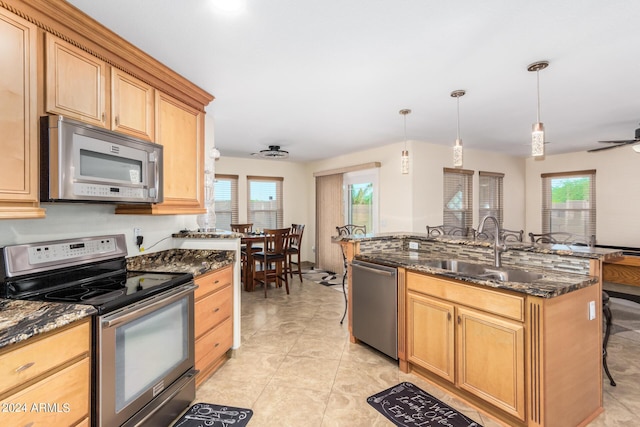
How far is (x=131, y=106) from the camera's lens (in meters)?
2.11

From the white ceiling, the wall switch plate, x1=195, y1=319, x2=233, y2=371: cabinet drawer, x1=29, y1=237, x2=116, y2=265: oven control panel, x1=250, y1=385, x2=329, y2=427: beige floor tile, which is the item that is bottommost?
x1=250, y1=385, x2=329, y2=427: beige floor tile

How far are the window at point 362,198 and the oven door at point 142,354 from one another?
13.1ft

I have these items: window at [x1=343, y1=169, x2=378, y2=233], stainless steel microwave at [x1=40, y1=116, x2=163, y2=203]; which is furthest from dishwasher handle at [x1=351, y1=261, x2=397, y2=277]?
window at [x1=343, y1=169, x2=378, y2=233]

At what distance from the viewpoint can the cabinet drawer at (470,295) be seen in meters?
1.80

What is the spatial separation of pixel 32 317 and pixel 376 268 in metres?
2.25

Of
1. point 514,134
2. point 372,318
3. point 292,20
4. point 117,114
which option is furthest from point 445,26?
point 514,134

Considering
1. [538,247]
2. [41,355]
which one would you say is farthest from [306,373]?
[538,247]

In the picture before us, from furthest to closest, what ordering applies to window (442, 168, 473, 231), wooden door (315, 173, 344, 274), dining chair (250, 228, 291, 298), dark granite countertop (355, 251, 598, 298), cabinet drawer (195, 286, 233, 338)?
wooden door (315, 173, 344, 274) → window (442, 168, 473, 231) → dining chair (250, 228, 291, 298) → cabinet drawer (195, 286, 233, 338) → dark granite countertop (355, 251, 598, 298)

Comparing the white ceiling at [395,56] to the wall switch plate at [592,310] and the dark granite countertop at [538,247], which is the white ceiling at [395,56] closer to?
the dark granite countertop at [538,247]

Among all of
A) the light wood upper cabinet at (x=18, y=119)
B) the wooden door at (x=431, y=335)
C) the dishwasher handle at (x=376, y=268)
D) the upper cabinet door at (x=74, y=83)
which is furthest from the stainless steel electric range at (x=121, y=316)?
the wooden door at (x=431, y=335)

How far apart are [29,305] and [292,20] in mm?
1979

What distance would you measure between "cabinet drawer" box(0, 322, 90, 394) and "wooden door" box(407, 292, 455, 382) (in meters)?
2.11

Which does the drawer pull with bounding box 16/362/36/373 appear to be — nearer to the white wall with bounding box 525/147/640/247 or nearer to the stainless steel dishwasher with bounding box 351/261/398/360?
the stainless steel dishwasher with bounding box 351/261/398/360

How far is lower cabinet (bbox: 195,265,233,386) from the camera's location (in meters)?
2.30
